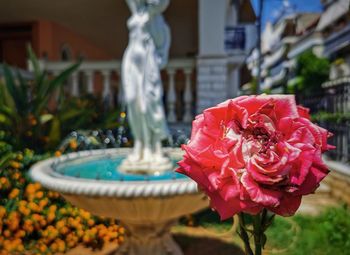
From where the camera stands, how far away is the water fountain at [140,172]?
2.14 metres

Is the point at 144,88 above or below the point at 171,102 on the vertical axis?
above

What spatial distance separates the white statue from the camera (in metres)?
3.29

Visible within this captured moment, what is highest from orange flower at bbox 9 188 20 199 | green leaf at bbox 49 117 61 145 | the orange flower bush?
green leaf at bbox 49 117 61 145

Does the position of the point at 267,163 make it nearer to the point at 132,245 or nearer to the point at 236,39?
the point at 132,245

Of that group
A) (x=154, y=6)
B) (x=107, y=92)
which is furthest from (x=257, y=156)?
(x=107, y=92)

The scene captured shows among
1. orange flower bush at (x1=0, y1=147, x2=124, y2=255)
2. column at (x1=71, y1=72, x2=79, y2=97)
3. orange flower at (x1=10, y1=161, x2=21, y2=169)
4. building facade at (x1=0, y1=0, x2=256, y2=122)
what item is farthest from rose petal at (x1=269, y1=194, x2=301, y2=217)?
column at (x1=71, y1=72, x2=79, y2=97)

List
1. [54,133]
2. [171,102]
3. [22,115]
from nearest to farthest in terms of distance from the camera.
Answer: [22,115], [54,133], [171,102]

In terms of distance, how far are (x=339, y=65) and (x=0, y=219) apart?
11.4 meters

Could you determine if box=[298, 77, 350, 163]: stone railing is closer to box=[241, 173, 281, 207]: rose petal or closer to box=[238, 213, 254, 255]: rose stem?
box=[238, 213, 254, 255]: rose stem

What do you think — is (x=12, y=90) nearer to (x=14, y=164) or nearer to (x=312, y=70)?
(x=14, y=164)

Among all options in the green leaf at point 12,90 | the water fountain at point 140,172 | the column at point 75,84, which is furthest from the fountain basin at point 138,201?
the column at point 75,84

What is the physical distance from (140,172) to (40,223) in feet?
3.78

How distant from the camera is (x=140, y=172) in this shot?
3.27 metres

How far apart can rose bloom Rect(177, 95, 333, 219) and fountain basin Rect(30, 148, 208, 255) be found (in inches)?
59.8
